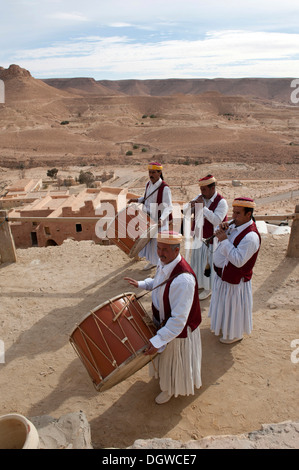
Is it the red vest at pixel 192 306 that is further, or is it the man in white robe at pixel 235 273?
the man in white robe at pixel 235 273

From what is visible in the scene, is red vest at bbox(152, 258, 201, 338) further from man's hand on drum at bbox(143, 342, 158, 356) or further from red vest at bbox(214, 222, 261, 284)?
red vest at bbox(214, 222, 261, 284)

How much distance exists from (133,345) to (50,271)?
14.2 ft

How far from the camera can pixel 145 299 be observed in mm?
6238

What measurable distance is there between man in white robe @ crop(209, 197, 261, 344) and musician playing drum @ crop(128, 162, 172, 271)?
1.68m

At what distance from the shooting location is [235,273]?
14.8 ft

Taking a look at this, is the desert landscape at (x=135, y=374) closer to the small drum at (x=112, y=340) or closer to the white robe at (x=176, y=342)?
the white robe at (x=176, y=342)

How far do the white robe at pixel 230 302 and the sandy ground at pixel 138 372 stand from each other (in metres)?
0.29

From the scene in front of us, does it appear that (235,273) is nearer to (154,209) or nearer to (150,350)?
(150,350)

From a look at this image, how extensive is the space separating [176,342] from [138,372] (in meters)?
1.14

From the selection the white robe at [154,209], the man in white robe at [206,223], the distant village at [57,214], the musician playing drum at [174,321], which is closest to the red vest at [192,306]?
the musician playing drum at [174,321]

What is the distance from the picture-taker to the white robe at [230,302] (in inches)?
173

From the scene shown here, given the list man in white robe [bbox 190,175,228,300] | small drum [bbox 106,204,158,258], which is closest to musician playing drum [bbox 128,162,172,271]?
small drum [bbox 106,204,158,258]

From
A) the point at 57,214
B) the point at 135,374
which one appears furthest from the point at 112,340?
the point at 57,214
